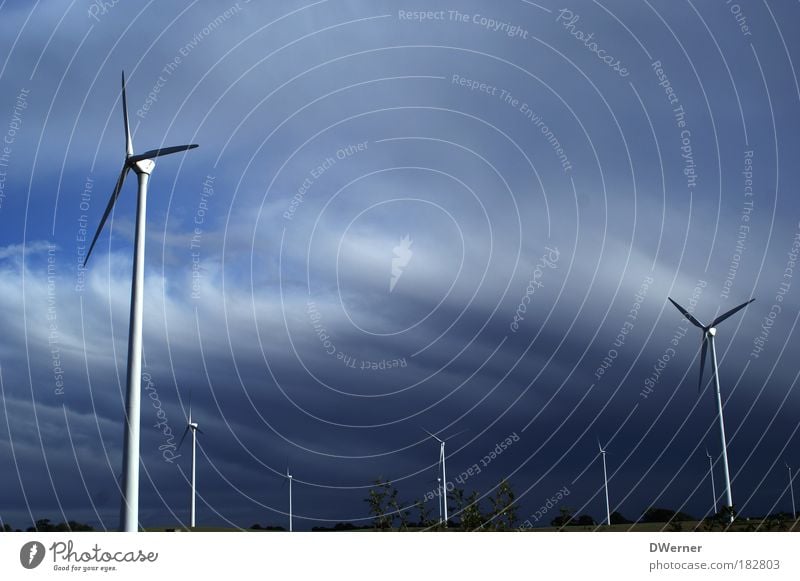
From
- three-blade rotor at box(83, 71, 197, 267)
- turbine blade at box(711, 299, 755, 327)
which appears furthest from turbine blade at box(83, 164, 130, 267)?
turbine blade at box(711, 299, 755, 327)

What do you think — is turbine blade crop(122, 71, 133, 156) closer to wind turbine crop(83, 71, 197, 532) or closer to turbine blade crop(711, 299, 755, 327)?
wind turbine crop(83, 71, 197, 532)

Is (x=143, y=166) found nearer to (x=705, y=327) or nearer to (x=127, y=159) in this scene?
(x=127, y=159)

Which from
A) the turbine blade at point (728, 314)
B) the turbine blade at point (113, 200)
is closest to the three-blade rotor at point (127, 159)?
the turbine blade at point (113, 200)

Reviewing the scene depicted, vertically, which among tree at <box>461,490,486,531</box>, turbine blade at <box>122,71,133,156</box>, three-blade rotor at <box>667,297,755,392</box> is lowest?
tree at <box>461,490,486,531</box>
